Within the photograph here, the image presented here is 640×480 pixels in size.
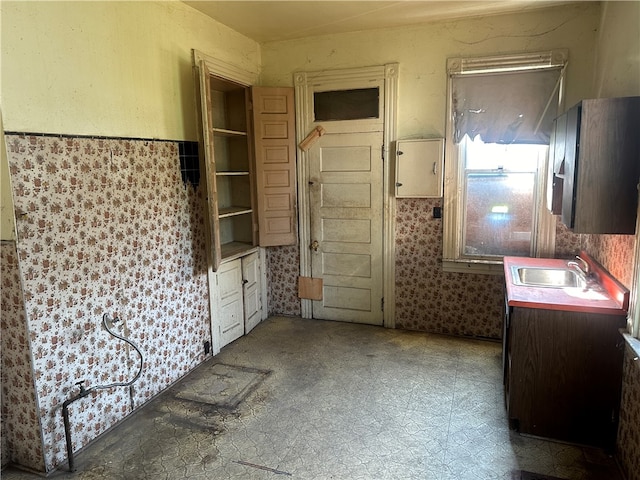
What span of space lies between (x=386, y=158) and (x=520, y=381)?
7.38ft

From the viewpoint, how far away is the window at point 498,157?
3459 mm

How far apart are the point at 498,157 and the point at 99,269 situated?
3.23 meters

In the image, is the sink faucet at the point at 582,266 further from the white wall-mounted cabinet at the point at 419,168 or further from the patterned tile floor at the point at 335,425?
the white wall-mounted cabinet at the point at 419,168

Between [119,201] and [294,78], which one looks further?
[294,78]

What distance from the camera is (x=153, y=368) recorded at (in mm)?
2973

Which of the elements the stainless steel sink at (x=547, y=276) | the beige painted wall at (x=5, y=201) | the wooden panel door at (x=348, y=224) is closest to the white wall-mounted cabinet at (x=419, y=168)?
the wooden panel door at (x=348, y=224)

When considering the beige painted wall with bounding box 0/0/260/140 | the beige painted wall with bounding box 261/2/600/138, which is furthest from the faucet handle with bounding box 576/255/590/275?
the beige painted wall with bounding box 0/0/260/140

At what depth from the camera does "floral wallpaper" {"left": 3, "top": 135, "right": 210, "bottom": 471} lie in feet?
7.09

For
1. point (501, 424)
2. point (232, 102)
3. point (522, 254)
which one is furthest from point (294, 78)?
point (501, 424)

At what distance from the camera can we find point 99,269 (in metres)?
2.50

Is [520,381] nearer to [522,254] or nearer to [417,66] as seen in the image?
[522,254]

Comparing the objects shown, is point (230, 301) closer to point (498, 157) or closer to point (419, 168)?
point (419, 168)

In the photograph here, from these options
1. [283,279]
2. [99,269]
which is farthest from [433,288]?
[99,269]

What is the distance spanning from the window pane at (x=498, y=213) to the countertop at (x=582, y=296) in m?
0.84
